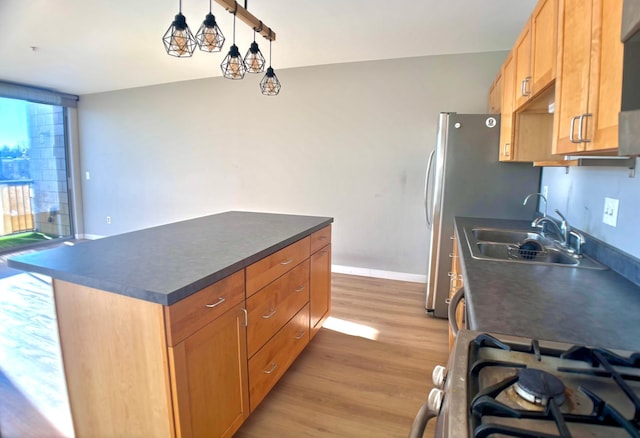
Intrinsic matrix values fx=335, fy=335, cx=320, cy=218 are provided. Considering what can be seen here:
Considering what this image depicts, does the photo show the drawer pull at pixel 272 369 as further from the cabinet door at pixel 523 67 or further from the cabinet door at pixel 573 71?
the cabinet door at pixel 523 67

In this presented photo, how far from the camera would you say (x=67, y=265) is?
1361 millimetres

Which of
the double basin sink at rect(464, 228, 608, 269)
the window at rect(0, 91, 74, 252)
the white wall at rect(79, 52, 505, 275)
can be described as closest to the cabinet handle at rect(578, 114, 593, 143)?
the double basin sink at rect(464, 228, 608, 269)

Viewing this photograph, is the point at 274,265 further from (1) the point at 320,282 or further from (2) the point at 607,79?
(2) the point at 607,79

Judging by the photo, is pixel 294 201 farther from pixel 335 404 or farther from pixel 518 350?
pixel 518 350

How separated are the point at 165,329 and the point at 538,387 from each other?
3.53ft

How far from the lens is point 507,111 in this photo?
2.38 m

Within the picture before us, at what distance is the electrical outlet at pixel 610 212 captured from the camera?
151 centimetres

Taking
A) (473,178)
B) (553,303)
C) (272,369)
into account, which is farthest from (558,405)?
(473,178)

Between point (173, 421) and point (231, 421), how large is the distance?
0.37m

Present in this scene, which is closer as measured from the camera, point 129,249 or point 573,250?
point 129,249

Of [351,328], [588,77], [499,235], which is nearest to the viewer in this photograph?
[588,77]

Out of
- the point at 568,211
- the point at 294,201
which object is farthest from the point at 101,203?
the point at 568,211

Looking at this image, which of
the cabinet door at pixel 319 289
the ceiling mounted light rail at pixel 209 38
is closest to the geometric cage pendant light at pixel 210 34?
the ceiling mounted light rail at pixel 209 38

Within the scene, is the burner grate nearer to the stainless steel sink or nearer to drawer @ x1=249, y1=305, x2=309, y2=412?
drawer @ x1=249, y1=305, x2=309, y2=412
